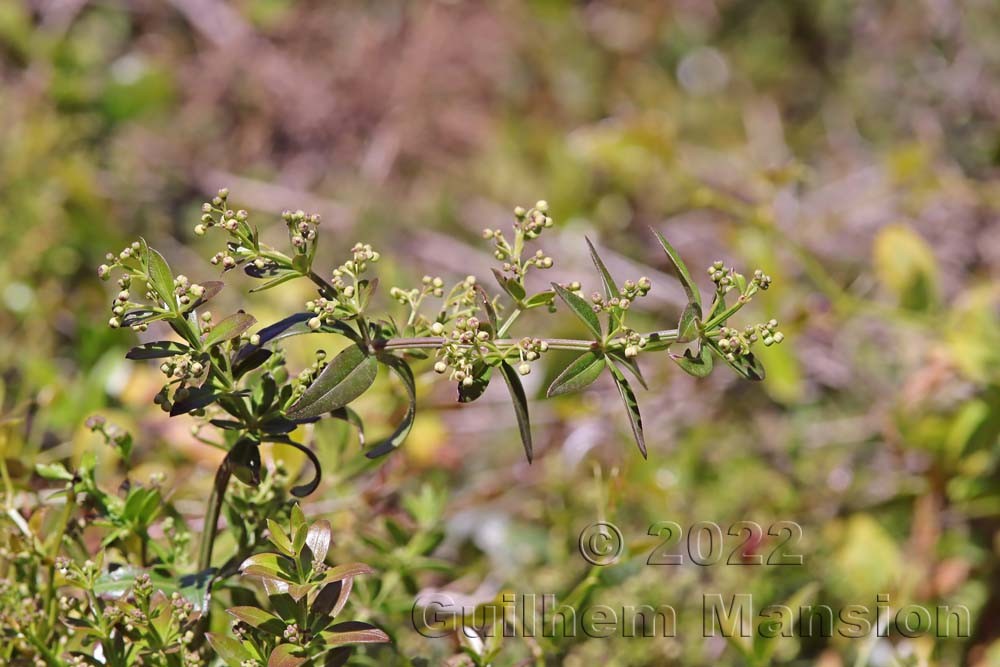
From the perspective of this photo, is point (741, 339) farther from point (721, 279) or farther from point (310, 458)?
point (310, 458)

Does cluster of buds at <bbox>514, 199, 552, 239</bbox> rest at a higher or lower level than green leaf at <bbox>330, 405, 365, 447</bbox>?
higher

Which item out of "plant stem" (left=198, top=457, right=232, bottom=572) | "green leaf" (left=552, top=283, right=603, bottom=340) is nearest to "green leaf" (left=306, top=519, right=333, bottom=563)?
"plant stem" (left=198, top=457, right=232, bottom=572)

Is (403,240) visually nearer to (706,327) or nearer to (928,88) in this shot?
(928,88)

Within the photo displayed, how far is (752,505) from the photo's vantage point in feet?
5.99

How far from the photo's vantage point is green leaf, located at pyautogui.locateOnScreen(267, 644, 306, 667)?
834 millimetres

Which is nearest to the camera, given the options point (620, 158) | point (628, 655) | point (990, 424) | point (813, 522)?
point (628, 655)

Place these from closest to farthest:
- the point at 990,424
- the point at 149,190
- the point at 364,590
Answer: the point at 364,590 < the point at 990,424 < the point at 149,190

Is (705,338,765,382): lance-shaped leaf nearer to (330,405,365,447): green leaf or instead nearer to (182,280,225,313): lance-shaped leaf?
(330,405,365,447): green leaf

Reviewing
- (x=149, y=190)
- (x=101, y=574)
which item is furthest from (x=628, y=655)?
(x=149, y=190)

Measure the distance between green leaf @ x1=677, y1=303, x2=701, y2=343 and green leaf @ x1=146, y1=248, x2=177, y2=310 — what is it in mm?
460

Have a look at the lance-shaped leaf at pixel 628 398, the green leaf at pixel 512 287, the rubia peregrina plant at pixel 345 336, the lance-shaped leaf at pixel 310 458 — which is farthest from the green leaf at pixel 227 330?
the lance-shaped leaf at pixel 628 398

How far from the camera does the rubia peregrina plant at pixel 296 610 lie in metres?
0.85

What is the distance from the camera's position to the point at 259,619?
34.0 inches

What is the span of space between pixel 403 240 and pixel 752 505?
1.23 meters
